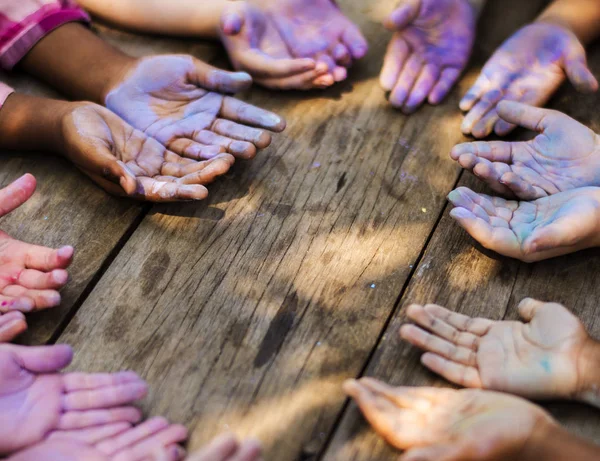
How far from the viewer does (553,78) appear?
1613 millimetres

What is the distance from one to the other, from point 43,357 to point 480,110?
1199mm

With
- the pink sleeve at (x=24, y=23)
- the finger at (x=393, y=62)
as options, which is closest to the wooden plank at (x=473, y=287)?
the finger at (x=393, y=62)

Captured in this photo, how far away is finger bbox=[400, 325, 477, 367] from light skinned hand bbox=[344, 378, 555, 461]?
0.08 meters

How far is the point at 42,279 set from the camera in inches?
48.5

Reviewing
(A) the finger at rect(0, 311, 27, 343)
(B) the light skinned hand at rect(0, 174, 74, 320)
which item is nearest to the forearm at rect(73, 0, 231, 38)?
(B) the light skinned hand at rect(0, 174, 74, 320)

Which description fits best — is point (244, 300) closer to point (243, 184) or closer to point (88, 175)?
point (243, 184)

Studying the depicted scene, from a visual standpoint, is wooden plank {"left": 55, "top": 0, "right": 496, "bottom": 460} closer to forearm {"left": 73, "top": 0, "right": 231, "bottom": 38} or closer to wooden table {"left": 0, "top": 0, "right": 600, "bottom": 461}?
wooden table {"left": 0, "top": 0, "right": 600, "bottom": 461}

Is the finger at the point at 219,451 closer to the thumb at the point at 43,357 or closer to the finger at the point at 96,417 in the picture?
the finger at the point at 96,417

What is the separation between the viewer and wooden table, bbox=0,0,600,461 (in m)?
1.16

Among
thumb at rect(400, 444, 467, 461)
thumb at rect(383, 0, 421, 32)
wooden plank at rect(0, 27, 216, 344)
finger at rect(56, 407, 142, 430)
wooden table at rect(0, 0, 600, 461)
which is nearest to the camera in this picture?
thumb at rect(400, 444, 467, 461)

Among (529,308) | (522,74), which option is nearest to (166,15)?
(522,74)

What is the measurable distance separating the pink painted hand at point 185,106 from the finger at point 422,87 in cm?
37

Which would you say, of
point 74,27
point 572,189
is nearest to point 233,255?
point 572,189

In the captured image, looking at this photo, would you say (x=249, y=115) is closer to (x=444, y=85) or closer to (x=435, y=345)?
(x=444, y=85)
